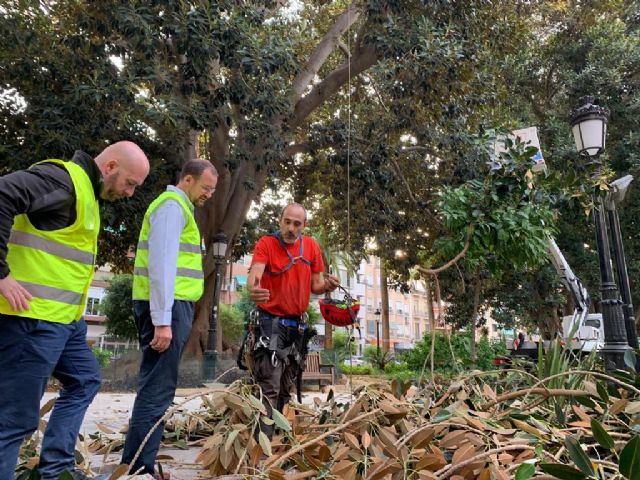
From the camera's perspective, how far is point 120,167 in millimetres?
2643

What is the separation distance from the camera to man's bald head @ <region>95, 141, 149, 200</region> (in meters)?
2.64

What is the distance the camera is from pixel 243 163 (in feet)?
37.4

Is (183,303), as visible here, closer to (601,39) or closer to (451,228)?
(451,228)

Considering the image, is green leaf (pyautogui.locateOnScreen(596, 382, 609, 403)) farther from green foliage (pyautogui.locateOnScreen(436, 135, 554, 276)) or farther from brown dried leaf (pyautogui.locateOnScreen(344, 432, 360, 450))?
green foliage (pyautogui.locateOnScreen(436, 135, 554, 276))

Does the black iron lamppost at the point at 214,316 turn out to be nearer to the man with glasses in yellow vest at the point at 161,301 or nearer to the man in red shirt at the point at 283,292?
the man in red shirt at the point at 283,292

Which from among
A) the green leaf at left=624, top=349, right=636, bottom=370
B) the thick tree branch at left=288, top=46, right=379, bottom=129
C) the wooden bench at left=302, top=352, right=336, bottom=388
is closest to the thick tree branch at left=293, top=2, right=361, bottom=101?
the thick tree branch at left=288, top=46, right=379, bottom=129

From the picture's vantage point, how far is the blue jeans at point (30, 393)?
2150 mm

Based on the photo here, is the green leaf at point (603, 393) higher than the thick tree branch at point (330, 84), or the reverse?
the thick tree branch at point (330, 84)

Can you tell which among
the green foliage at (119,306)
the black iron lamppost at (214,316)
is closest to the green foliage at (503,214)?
the black iron lamppost at (214,316)

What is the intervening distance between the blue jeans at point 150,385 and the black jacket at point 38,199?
790 millimetres

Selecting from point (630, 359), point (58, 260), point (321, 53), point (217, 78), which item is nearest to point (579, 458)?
point (630, 359)

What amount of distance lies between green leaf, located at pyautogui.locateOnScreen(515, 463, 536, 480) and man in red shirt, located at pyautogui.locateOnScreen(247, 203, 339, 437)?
216 centimetres

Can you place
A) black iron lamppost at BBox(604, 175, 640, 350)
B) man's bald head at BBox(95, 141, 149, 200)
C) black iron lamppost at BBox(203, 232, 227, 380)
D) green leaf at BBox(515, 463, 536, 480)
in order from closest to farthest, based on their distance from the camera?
1. green leaf at BBox(515, 463, 536, 480)
2. man's bald head at BBox(95, 141, 149, 200)
3. black iron lamppost at BBox(604, 175, 640, 350)
4. black iron lamppost at BBox(203, 232, 227, 380)

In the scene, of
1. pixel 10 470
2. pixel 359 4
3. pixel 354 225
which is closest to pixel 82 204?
pixel 10 470
